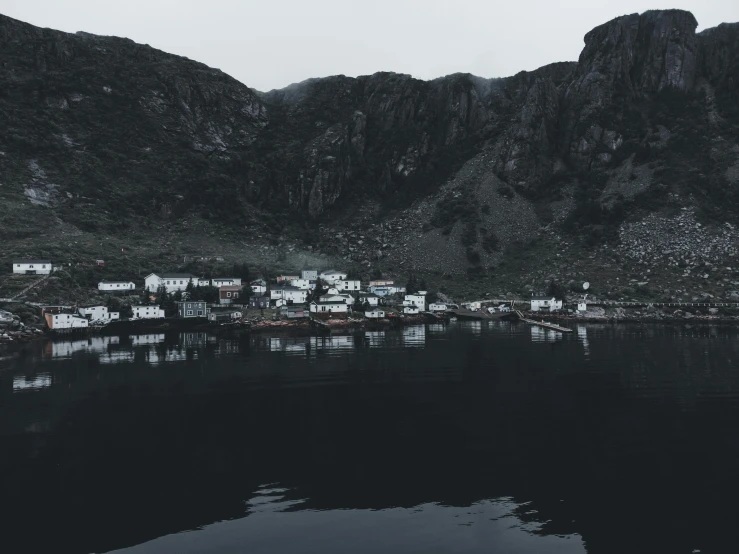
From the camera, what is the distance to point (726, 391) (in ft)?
111

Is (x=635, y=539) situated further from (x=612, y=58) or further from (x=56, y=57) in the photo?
(x=56, y=57)

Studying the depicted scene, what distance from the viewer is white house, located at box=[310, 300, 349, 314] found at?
9288 centimetres

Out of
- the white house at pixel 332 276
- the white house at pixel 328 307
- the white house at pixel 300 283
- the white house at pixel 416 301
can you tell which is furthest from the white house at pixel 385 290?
the white house at pixel 328 307

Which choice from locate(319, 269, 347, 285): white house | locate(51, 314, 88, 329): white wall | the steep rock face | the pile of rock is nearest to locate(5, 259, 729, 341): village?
locate(51, 314, 88, 329): white wall

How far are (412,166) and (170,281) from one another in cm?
10232

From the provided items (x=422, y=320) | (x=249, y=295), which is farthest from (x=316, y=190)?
(x=422, y=320)

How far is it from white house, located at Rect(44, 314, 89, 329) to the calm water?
1396 inches

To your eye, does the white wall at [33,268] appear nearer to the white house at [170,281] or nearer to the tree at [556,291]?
the white house at [170,281]

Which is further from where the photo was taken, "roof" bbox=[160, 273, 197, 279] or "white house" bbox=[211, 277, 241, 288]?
"white house" bbox=[211, 277, 241, 288]

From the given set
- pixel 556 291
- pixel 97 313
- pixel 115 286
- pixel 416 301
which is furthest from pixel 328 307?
pixel 556 291

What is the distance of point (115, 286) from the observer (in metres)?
94.8

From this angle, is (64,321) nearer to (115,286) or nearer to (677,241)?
(115,286)

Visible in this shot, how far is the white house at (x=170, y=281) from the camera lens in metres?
98.4

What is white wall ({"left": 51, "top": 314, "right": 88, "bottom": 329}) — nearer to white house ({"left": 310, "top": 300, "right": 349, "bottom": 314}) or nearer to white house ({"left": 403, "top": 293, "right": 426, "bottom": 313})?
white house ({"left": 310, "top": 300, "right": 349, "bottom": 314})
